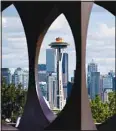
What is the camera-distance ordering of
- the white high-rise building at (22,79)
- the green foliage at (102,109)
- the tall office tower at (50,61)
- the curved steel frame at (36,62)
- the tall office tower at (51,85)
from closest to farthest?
the curved steel frame at (36,62)
the green foliage at (102,109)
the white high-rise building at (22,79)
the tall office tower at (51,85)
the tall office tower at (50,61)

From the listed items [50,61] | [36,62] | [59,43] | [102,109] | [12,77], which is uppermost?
[50,61]

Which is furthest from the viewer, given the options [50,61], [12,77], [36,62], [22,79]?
[50,61]

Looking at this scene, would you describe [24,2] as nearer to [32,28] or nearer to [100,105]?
[32,28]

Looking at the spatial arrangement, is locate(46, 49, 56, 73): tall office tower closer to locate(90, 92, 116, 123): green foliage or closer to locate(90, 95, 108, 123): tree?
locate(90, 92, 116, 123): green foliage

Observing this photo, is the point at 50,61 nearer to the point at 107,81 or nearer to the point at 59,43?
the point at 107,81

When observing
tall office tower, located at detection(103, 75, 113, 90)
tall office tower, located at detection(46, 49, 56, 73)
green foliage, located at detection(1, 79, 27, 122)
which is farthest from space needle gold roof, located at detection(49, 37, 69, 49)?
tall office tower, located at detection(46, 49, 56, 73)

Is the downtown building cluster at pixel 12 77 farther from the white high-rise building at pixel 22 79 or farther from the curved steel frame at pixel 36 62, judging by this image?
the curved steel frame at pixel 36 62

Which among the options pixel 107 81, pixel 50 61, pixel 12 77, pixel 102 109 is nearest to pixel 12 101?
pixel 102 109

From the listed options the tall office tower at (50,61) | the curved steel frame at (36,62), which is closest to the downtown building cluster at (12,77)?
the curved steel frame at (36,62)
